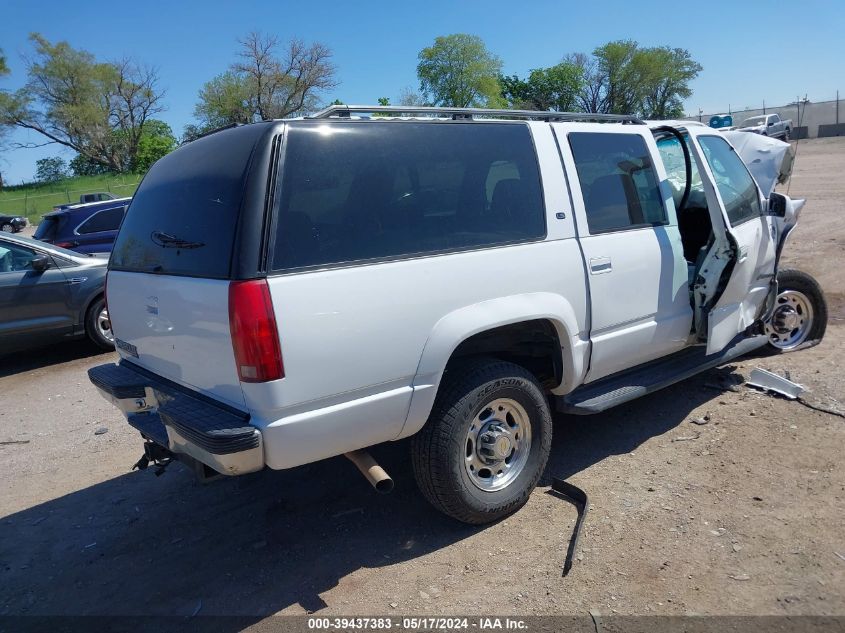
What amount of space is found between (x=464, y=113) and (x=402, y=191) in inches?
30.7

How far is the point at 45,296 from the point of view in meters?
7.33

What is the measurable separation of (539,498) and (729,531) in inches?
40.0

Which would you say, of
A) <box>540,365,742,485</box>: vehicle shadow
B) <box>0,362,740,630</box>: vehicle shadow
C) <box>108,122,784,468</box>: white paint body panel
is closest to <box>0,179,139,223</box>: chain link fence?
<box>0,362,740,630</box>: vehicle shadow

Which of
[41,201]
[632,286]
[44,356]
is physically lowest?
[44,356]

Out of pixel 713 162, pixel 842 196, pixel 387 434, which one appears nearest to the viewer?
pixel 387 434

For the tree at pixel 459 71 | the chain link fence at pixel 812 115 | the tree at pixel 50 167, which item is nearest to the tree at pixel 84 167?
the tree at pixel 50 167

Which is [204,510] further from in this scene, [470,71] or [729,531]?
[470,71]

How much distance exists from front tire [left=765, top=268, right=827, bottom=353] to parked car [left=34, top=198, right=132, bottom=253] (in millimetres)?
10374

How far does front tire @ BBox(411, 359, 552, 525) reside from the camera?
125 inches

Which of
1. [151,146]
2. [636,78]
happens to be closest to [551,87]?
[636,78]

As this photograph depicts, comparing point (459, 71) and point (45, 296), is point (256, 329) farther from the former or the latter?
point (459, 71)

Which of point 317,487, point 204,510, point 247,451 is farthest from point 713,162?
point 204,510

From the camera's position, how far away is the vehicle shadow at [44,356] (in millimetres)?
7758

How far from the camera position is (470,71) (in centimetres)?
5956
